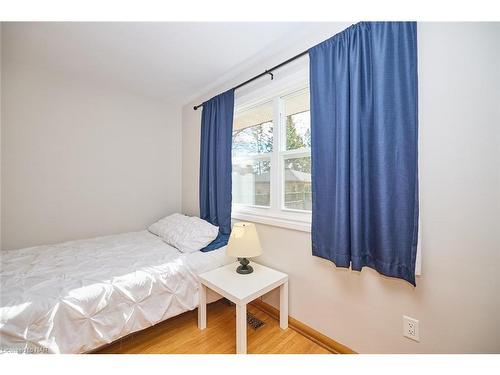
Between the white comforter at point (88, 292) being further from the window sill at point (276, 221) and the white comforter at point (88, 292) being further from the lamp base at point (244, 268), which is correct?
the window sill at point (276, 221)

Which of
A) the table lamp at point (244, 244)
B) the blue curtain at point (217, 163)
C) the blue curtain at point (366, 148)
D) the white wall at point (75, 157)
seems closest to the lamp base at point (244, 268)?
the table lamp at point (244, 244)

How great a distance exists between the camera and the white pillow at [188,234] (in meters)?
1.97

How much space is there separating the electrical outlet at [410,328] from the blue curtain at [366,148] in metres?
0.25

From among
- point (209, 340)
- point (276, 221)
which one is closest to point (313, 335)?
point (209, 340)

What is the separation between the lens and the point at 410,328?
1.16 metres

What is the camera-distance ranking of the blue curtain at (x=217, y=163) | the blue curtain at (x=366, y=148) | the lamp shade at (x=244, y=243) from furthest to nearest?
1. the blue curtain at (x=217, y=163)
2. the lamp shade at (x=244, y=243)
3. the blue curtain at (x=366, y=148)

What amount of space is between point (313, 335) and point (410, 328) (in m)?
0.66

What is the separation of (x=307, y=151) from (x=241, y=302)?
1.20m

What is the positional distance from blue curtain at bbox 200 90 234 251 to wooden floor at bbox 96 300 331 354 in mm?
632

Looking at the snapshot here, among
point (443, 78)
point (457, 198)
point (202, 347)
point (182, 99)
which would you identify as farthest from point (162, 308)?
point (182, 99)

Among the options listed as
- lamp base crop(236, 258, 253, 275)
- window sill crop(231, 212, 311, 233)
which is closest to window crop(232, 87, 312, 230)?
window sill crop(231, 212, 311, 233)

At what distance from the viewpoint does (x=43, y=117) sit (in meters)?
2.16

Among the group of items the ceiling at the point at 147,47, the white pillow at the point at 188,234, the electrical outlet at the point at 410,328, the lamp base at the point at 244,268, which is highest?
the ceiling at the point at 147,47

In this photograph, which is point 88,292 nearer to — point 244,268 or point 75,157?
point 244,268
